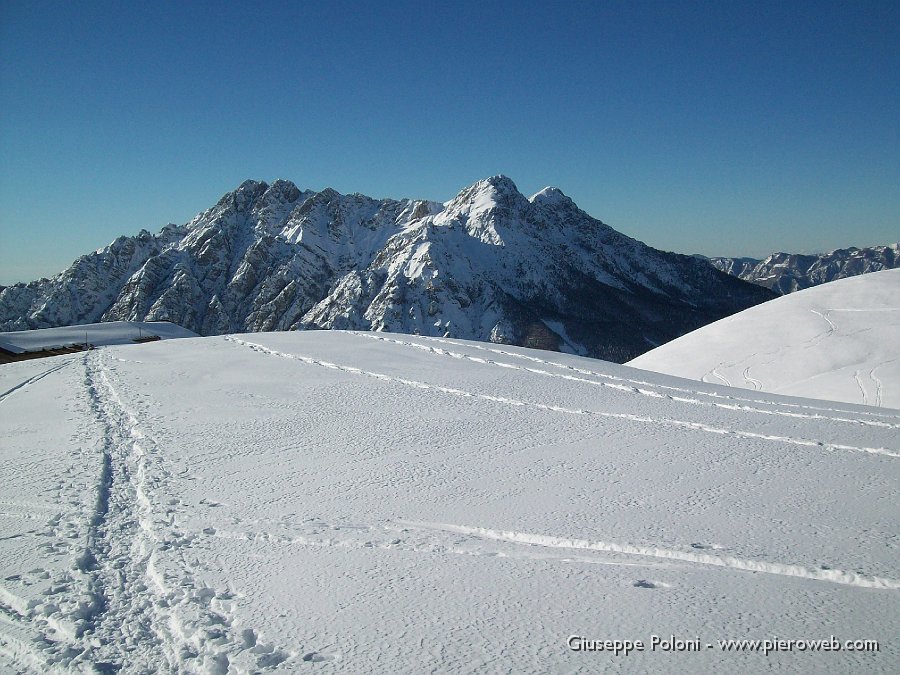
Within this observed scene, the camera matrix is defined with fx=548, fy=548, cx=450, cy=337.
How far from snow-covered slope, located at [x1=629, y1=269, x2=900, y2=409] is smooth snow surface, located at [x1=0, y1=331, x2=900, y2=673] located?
21.8 ft

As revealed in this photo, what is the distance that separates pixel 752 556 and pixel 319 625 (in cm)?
392

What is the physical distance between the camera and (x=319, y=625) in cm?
417

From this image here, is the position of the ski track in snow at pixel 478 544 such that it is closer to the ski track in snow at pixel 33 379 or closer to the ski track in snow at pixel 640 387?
the ski track in snow at pixel 640 387

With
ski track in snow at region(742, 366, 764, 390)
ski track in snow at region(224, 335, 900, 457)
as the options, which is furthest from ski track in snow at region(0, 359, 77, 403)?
ski track in snow at region(742, 366, 764, 390)

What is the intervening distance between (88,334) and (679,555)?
310ft

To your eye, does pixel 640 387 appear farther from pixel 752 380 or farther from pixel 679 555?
pixel 679 555

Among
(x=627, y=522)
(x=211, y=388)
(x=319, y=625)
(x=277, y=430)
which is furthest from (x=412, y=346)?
(x=319, y=625)

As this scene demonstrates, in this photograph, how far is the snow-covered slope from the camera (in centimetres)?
1734

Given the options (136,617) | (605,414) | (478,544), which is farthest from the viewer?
(605,414)

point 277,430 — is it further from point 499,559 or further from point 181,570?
point 499,559

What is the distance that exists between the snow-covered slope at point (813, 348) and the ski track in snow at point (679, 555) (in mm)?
14103

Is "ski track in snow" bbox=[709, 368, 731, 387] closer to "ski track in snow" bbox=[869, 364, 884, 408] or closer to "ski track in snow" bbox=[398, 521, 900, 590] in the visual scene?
"ski track in snow" bbox=[869, 364, 884, 408]

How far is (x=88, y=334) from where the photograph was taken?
267 feet

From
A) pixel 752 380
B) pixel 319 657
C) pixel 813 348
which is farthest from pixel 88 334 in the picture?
pixel 319 657
